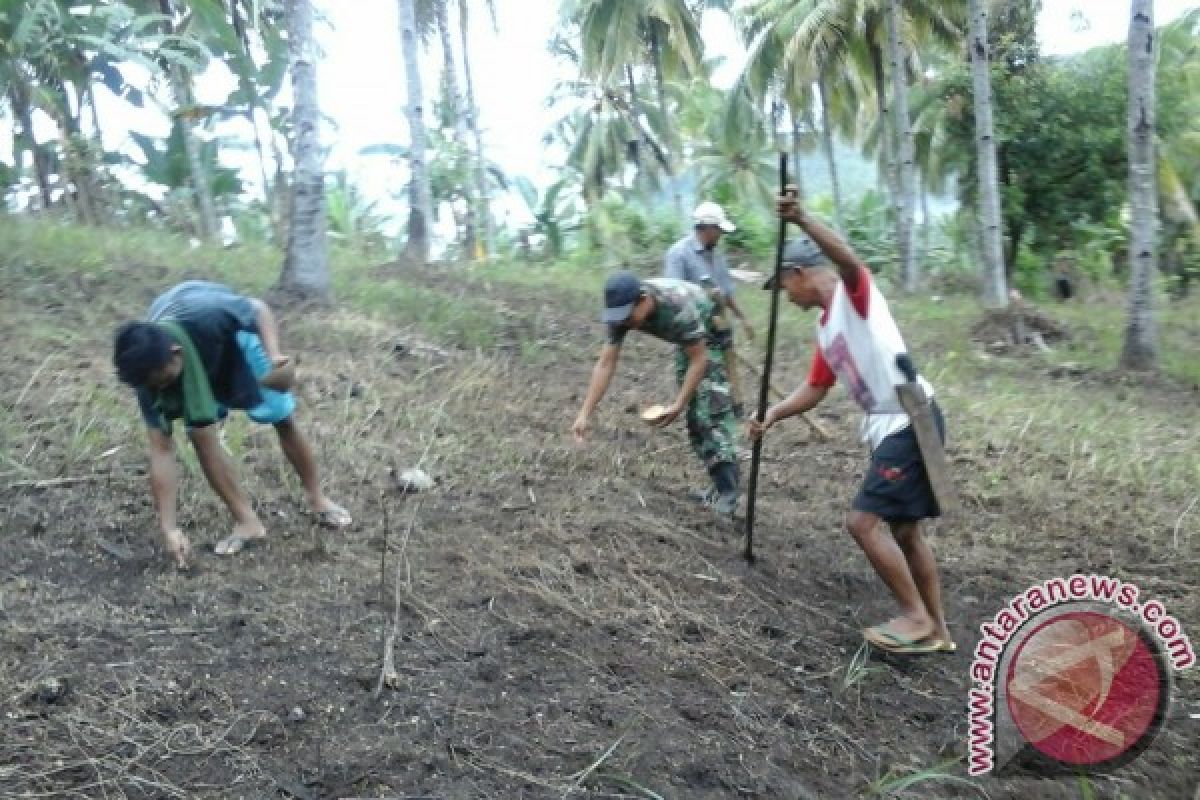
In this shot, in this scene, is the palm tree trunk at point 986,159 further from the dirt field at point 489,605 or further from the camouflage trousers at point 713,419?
the camouflage trousers at point 713,419

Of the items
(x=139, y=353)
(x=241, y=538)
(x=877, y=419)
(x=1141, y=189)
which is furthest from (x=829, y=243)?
(x=1141, y=189)

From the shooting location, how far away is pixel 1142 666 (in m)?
3.43

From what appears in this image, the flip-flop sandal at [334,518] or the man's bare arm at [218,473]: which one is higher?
the man's bare arm at [218,473]

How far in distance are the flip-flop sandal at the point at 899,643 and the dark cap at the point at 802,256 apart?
1385mm

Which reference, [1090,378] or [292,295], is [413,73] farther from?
[1090,378]

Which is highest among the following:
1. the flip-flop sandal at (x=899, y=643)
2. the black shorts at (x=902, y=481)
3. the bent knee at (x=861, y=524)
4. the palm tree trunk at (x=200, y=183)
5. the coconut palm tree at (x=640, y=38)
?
the coconut palm tree at (x=640, y=38)

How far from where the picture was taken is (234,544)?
14.6 feet

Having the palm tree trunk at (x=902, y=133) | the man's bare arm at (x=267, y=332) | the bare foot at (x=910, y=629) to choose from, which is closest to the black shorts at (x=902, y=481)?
the bare foot at (x=910, y=629)

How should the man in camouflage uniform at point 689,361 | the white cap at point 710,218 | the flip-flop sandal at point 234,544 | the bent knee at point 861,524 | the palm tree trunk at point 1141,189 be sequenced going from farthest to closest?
the palm tree trunk at point 1141,189
the white cap at point 710,218
the man in camouflage uniform at point 689,361
the flip-flop sandal at point 234,544
the bent knee at point 861,524

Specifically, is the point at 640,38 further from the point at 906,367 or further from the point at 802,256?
the point at 906,367

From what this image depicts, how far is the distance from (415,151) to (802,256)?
9.36 m

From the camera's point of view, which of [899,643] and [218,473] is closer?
[899,643]

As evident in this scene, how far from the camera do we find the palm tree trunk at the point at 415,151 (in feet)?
39.7

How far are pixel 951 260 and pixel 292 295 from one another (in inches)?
641
